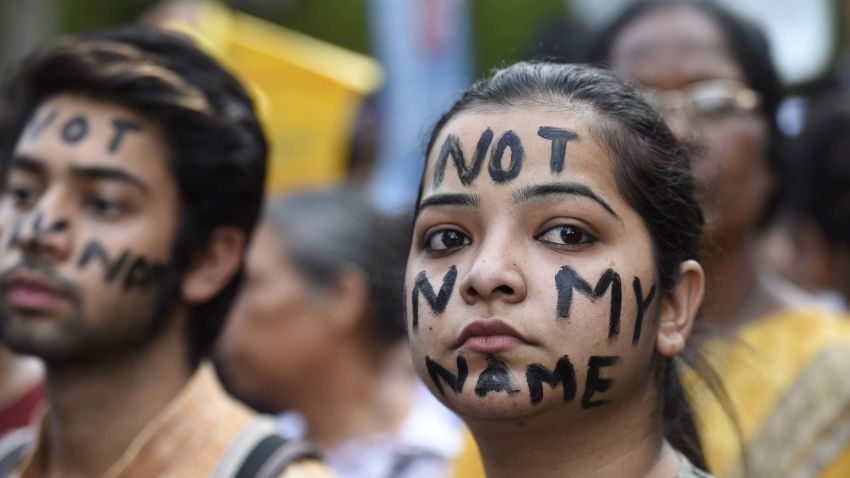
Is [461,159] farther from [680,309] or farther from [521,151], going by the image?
[680,309]

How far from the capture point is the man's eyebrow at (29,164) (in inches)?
131

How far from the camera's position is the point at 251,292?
468 centimetres

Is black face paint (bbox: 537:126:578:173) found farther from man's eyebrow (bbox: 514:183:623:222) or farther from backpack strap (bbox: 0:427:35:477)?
backpack strap (bbox: 0:427:35:477)

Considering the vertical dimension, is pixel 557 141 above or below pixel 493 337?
above

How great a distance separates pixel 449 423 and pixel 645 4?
163cm

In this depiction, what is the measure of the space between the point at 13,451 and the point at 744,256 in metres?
2.22

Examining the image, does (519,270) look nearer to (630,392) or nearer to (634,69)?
(630,392)

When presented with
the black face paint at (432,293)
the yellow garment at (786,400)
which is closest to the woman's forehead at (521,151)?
the black face paint at (432,293)

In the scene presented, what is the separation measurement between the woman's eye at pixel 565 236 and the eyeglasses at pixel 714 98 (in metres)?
1.54

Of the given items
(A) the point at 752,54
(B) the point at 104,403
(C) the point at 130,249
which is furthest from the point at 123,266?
(A) the point at 752,54

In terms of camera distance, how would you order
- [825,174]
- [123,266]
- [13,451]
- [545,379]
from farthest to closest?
[825,174]
[13,451]
[123,266]
[545,379]

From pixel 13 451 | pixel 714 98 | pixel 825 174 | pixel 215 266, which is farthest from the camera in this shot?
pixel 825 174

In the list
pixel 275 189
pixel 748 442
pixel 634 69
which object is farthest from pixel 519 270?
pixel 275 189

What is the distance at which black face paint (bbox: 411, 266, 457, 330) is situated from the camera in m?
2.32
